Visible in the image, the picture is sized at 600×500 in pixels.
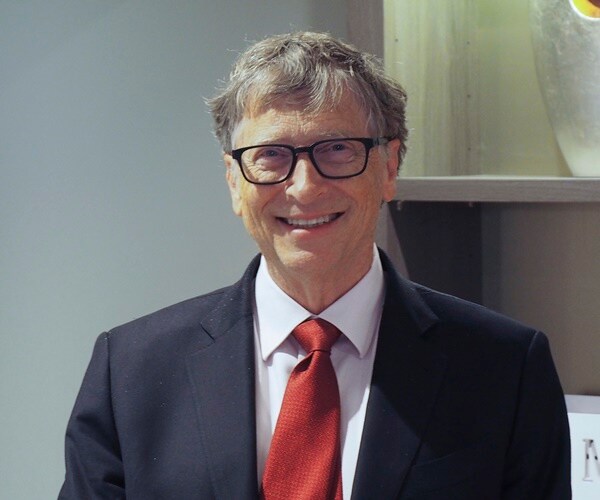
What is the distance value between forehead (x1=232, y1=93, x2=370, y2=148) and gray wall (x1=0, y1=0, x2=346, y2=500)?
833mm

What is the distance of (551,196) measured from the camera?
1574 millimetres

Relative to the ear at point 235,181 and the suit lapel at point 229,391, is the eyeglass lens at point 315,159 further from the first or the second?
the suit lapel at point 229,391

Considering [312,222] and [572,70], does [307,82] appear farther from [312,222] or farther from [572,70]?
[572,70]

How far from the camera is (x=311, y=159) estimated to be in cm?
123

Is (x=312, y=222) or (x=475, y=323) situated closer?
(x=312, y=222)

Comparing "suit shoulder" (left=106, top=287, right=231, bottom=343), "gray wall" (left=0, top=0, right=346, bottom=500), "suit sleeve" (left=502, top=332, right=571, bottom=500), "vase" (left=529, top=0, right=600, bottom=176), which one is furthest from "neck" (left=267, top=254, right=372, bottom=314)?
"gray wall" (left=0, top=0, right=346, bottom=500)

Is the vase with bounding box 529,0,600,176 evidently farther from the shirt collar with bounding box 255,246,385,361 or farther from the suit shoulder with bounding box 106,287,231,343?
the suit shoulder with bounding box 106,287,231,343

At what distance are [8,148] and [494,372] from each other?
4.45 feet

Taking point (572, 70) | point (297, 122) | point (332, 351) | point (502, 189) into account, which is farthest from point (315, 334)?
point (572, 70)

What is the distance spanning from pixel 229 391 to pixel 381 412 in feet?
0.58

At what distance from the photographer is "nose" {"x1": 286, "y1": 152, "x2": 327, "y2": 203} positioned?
122cm

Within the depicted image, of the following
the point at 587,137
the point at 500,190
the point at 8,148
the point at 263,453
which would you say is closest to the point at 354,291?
the point at 263,453

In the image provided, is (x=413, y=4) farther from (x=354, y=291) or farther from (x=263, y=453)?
(x=263, y=453)

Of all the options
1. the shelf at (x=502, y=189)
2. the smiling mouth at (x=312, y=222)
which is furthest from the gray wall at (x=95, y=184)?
the smiling mouth at (x=312, y=222)
